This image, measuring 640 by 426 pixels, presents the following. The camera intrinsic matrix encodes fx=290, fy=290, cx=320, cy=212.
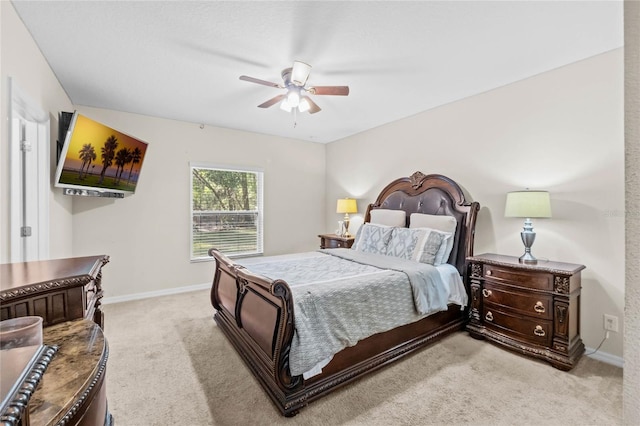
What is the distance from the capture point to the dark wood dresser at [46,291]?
1.16 m

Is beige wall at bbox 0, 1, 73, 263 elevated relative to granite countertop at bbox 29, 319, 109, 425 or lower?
elevated

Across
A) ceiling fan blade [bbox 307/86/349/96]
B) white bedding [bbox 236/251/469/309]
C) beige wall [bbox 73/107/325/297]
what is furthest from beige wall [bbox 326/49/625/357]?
beige wall [bbox 73/107/325/297]

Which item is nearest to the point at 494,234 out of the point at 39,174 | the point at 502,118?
the point at 502,118

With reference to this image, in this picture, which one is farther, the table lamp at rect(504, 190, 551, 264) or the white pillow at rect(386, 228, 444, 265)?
the white pillow at rect(386, 228, 444, 265)

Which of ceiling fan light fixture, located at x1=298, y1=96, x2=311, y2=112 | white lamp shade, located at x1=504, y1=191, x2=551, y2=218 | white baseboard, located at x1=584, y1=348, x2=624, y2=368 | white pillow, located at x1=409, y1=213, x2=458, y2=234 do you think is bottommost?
white baseboard, located at x1=584, y1=348, x2=624, y2=368

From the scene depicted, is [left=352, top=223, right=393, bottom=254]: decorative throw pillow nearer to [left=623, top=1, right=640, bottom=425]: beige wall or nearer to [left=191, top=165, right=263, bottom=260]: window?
[left=191, top=165, right=263, bottom=260]: window

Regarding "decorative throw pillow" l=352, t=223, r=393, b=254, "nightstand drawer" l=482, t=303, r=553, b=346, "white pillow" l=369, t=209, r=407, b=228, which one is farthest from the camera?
"white pillow" l=369, t=209, r=407, b=228

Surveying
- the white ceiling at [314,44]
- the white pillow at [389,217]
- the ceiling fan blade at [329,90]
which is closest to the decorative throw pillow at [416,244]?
the white pillow at [389,217]

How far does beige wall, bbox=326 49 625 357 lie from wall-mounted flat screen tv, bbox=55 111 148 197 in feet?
12.5

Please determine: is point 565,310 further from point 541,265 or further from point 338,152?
point 338,152

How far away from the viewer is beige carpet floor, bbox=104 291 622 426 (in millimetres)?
1860

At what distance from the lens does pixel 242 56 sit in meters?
2.55

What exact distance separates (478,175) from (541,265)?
1.25m

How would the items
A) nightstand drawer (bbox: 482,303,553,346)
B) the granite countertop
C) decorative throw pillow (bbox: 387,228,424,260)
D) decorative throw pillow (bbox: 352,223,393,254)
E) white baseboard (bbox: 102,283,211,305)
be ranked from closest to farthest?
the granite countertop
nightstand drawer (bbox: 482,303,553,346)
decorative throw pillow (bbox: 387,228,424,260)
decorative throw pillow (bbox: 352,223,393,254)
white baseboard (bbox: 102,283,211,305)
